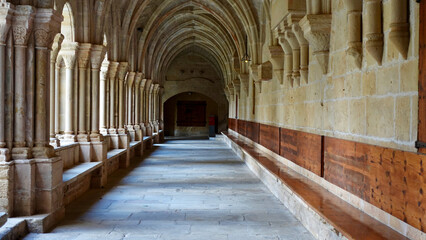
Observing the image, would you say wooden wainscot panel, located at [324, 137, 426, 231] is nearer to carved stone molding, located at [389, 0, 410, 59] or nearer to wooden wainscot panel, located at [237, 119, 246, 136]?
carved stone molding, located at [389, 0, 410, 59]

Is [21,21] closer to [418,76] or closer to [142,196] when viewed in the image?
[142,196]

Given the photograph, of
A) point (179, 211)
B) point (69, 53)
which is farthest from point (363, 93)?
point (69, 53)

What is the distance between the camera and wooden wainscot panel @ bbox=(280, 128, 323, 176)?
5.99 metres

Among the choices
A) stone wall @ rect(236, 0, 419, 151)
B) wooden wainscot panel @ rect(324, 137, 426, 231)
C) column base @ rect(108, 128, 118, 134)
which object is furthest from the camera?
column base @ rect(108, 128, 118, 134)

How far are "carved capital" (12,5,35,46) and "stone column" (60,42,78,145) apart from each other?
101 inches

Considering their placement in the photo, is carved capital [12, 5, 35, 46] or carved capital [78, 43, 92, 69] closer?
carved capital [12, 5, 35, 46]

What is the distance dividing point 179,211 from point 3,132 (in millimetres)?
2354

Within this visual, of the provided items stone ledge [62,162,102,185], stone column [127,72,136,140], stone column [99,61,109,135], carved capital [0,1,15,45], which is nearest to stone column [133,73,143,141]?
stone column [127,72,136,140]

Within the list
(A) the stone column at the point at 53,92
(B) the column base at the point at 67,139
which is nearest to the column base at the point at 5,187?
(A) the stone column at the point at 53,92

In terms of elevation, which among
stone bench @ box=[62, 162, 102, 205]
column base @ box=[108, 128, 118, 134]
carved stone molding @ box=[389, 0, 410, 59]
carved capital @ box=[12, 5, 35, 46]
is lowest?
stone bench @ box=[62, 162, 102, 205]

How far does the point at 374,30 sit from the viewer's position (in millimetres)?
4180

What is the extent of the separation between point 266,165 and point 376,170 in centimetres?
414

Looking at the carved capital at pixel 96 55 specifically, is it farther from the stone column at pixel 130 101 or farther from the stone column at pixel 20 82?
the stone column at pixel 130 101

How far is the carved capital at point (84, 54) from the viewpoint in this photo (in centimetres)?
774
